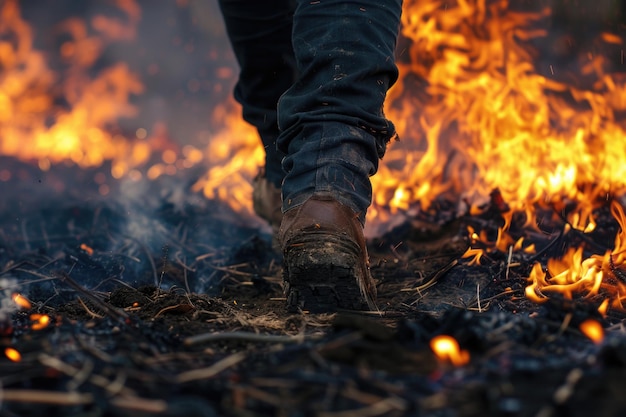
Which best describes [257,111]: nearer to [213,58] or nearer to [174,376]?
[174,376]

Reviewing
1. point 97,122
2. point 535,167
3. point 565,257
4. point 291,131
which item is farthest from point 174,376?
point 97,122

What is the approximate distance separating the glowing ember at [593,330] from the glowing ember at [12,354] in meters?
1.34

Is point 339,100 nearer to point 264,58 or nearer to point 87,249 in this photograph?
point 264,58

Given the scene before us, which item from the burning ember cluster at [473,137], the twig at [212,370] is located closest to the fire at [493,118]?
the burning ember cluster at [473,137]

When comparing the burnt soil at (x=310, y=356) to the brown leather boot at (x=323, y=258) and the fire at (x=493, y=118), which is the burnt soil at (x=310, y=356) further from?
the fire at (x=493, y=118)

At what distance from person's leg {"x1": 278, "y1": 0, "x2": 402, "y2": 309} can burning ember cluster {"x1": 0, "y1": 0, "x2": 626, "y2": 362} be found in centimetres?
97

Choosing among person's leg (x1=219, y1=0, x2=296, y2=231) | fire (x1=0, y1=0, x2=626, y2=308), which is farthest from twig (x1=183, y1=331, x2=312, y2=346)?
person's leg (x1=219, y1=0, x2=296, y2=231)

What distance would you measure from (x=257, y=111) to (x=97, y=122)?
3.91 metres

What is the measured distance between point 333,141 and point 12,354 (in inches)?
47.1

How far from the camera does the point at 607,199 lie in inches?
148

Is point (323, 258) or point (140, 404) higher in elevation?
point (323, 258)

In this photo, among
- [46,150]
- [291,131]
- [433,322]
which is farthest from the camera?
[46,150]

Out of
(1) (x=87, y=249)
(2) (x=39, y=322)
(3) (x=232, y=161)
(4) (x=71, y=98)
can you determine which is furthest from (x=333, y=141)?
(4) (x=71, y=98)

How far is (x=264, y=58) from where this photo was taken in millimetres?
3514
